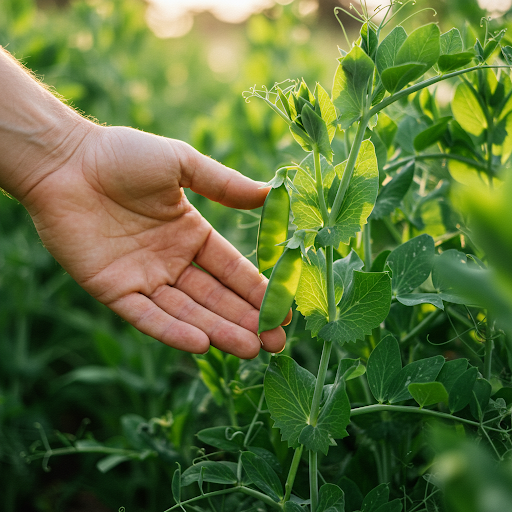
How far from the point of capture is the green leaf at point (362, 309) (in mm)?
734

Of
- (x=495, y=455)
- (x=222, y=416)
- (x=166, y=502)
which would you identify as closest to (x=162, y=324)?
(x=222, y=416)

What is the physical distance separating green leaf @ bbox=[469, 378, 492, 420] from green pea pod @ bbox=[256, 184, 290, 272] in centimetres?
41

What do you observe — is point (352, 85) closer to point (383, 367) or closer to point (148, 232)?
point (383, 367)

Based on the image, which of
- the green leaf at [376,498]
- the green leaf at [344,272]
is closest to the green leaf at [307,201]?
the green leaf at [344,272]

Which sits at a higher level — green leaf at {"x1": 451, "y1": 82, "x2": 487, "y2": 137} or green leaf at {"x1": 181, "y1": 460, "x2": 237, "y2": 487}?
green leaf at {"x1": 451, "y1": 82, "x2": 487, "y2": 137}

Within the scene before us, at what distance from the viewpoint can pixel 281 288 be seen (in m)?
0.77

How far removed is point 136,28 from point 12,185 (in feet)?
8.65

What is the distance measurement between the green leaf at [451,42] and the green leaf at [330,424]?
0.57 metres

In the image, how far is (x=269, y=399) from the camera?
78 cm

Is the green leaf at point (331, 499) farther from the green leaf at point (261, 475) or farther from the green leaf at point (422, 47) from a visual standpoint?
the green leaf at point (422, 47)

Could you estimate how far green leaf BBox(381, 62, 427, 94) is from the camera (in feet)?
2.12

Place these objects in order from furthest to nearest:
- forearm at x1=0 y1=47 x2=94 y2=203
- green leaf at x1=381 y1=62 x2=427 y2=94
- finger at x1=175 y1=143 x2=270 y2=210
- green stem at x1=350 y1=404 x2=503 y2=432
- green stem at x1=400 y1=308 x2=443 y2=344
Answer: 1. forearm at x1=0 y1=47 x2=94 y2=203
2. finger at x1=175 y1=143 x2=270 y2=210
3. green stem at x1=400 y1=308 x2=443 y2=344
4. green stem at x1=350 y1=404 x2=503 y2=432
5. green leaf at x1=381 y1=62 x2=427 y2=94

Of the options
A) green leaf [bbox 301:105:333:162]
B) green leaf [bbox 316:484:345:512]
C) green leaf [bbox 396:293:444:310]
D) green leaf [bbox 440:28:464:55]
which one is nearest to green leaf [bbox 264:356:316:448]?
green leaf [bbox 316:484:345:512]

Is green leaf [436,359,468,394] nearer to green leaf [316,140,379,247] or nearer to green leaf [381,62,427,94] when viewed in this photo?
green leaf [316,140,379,247]
